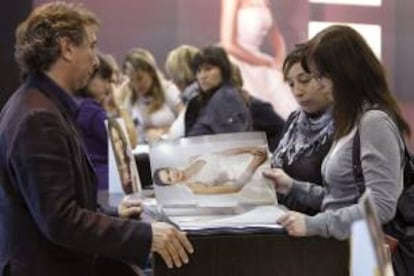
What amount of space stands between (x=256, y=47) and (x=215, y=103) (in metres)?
1.56

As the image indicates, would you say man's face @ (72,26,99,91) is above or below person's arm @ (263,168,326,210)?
above

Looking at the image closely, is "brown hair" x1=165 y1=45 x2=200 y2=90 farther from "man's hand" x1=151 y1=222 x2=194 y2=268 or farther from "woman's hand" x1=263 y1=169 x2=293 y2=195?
"man's hand" x1=151 y1=222 x2=194 y2=268

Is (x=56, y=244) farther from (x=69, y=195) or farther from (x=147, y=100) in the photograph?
(x=147, y=100)

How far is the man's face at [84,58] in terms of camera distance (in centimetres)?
180

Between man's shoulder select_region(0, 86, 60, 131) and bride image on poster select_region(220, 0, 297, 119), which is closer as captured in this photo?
man's shoulder select_region(0, 86, 60, 131)

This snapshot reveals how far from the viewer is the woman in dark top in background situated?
2.21 metres

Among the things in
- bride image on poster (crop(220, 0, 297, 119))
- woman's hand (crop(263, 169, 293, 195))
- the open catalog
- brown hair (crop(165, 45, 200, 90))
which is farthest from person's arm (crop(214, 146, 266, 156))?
bride image on poster (crop(220, 0, 297, 119))

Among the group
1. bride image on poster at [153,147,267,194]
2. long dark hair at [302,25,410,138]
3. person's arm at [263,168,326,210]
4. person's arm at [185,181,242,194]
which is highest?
long dark hair at [302,25,410,138]

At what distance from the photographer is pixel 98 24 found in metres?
1.89

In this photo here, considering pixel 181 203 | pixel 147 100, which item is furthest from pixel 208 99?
pixel 181 203

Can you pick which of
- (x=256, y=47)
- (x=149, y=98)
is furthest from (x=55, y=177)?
(x=256, y=47)

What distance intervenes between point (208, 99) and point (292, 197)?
2.26 metres

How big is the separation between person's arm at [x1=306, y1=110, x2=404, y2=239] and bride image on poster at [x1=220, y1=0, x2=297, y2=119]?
3.83m

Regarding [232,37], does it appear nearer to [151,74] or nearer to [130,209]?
[151,74]
